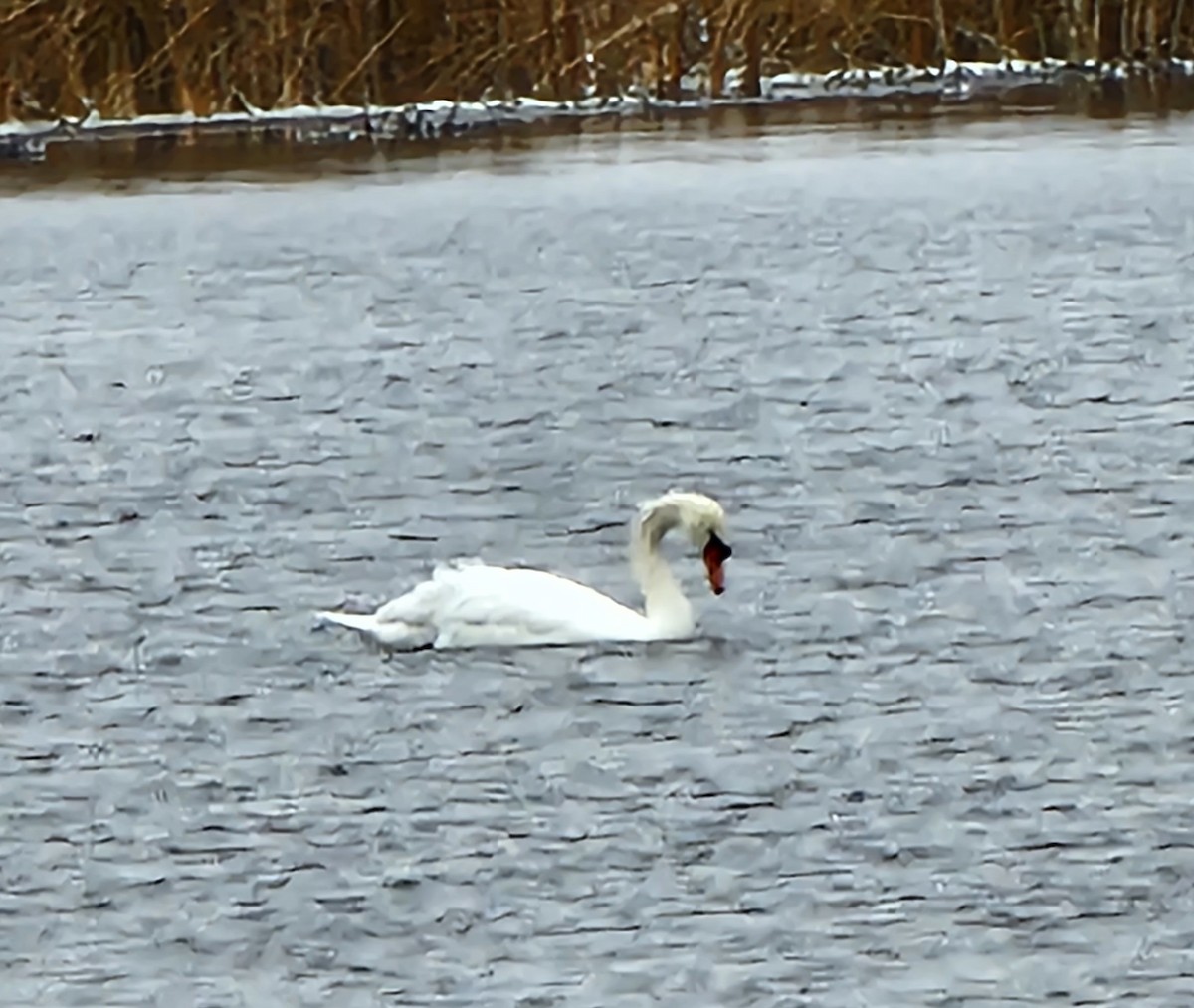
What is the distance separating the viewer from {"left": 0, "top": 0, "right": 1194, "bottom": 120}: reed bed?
27.8 meters

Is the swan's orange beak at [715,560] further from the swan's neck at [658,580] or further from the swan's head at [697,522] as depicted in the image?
the swan's neck at [658,580]

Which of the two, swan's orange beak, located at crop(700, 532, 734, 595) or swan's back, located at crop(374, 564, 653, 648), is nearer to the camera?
swan's back, located at crop(374, 564, 653, 648)

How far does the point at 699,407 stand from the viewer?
15.5 meters

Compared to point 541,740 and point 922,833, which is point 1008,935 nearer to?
point 922,833

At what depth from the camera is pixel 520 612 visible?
10.6 m

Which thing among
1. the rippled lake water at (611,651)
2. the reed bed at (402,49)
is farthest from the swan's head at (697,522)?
the reed bed at (402,49)

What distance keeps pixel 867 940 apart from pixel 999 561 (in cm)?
386

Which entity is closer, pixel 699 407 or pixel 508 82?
pixel 699 407

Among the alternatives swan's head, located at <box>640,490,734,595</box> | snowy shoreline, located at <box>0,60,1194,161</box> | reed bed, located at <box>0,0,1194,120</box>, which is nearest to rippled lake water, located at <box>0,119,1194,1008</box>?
swan's head, located at <box>640,490,734,595</box>

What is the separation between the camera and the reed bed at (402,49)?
27844 mm

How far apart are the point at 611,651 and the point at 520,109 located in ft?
61.1

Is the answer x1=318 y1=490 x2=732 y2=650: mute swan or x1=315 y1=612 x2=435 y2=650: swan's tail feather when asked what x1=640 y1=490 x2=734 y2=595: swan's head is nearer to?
x1=318 y1=490 x2=732 y2=650: mute swan

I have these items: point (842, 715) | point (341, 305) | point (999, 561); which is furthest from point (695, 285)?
point (842, 715)

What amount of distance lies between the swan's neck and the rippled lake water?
0.12 metres
